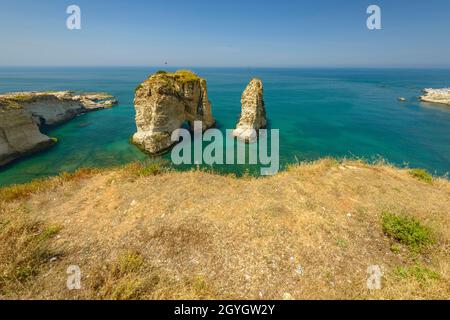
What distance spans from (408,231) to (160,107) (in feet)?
81.3

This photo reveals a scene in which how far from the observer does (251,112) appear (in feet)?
103

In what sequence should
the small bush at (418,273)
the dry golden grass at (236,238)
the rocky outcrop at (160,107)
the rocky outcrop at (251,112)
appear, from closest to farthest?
the dry golden grass at (236,238), the small bush at (418,273), the rocky outcrop at (160,107), the rocky outcrop at (251,112)

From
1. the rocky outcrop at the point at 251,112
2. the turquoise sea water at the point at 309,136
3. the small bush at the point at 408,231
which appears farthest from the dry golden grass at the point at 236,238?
the rocky outcrop at the point at 251,112

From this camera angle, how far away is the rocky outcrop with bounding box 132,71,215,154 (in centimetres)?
2544

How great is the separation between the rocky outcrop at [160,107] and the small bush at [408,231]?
943 inches

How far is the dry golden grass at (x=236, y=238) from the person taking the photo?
4.89 metres

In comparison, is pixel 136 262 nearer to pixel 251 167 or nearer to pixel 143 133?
pixel 251 167

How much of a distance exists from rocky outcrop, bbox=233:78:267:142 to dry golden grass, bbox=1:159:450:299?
69.6ft

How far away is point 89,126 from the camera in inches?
1476

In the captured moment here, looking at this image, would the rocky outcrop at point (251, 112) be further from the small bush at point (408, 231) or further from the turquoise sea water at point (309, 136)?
the small bush at point (408, 231)

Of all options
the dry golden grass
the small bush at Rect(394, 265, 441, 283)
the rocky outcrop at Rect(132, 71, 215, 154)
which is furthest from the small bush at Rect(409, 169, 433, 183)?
the rocky outcrop at Rect(132, 71, 215, 154)

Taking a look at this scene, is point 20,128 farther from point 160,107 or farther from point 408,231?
point 408,231

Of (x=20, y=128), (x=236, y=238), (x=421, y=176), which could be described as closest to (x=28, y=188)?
(x=236, y=238)

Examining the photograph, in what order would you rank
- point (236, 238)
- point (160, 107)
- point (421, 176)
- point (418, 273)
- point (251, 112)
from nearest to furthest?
point (418, 273) < point (236, 238) < point (421, 176) < point (160, 107) < point (251, 112)
